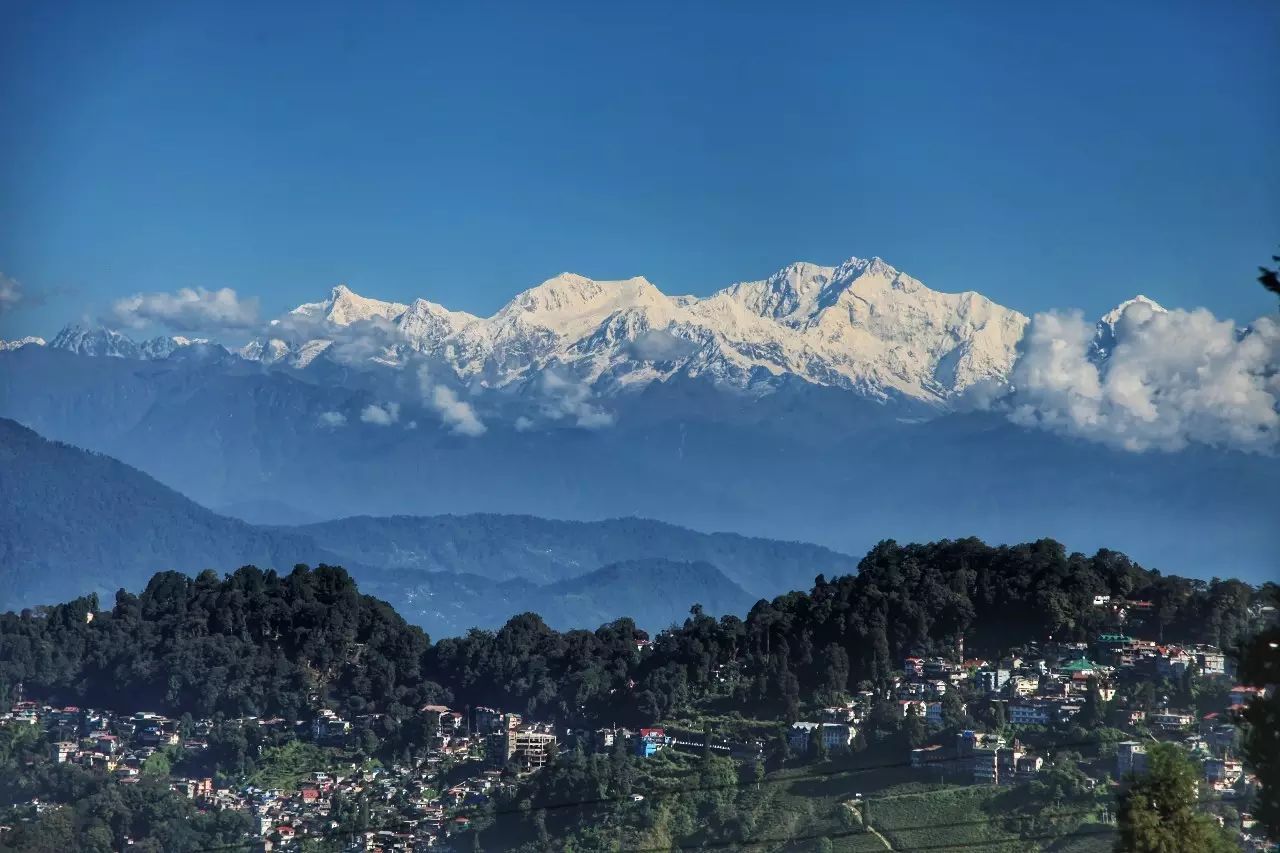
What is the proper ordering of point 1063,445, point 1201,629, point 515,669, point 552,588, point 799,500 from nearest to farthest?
point 1201,629 < point 515,669 < point 552,588 < point 1063,445 < point 799,500

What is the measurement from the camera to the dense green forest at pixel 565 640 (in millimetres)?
38406

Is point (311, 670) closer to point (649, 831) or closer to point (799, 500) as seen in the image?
point (649, 831)

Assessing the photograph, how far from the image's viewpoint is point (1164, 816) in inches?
680

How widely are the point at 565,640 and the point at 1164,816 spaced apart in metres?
27.4

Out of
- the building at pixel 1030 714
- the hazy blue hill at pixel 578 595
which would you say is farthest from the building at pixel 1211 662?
the hazy blue hill at pixel 578 595

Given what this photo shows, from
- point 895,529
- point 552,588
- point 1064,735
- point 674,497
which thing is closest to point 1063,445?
point 895,529

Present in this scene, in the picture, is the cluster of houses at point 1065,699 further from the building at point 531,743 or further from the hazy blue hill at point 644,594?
the hazy blue hill at point 644,594

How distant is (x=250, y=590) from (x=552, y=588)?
281 feet

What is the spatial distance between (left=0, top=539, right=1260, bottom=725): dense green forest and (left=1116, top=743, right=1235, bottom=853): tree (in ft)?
61.6

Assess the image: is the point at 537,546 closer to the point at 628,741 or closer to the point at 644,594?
the point at 644,594

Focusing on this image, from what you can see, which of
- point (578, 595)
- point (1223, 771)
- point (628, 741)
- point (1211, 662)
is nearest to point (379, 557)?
point (578, 595)

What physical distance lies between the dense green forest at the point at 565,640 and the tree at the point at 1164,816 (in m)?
18.8

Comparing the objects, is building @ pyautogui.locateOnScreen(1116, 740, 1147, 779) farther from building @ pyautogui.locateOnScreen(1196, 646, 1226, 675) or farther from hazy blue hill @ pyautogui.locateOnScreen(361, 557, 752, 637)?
hazy blue hill @ pyautogui.locateOnScreen(361, 557, 752, 637)

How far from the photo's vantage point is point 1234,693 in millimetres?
32188
